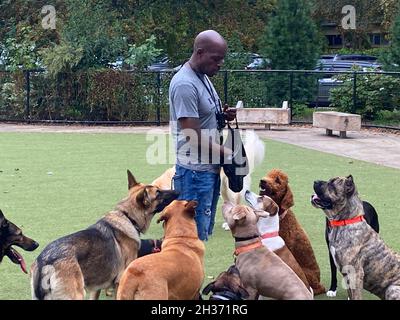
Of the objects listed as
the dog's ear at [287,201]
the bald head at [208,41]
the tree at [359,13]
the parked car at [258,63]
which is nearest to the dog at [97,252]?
the dog's ear at [287,201]

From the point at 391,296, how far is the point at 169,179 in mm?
3466

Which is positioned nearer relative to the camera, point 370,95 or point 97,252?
point 97,252

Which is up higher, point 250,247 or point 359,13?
point 359,13

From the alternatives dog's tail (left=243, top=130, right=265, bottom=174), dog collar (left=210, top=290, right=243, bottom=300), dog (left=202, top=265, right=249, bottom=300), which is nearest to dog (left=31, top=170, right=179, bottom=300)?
dog (left=202, top=265, right=249, bottom=300)

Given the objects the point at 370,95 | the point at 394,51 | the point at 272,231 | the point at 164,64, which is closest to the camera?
the point at 272,231

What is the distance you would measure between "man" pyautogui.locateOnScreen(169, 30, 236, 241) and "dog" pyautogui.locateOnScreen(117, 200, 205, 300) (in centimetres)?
39

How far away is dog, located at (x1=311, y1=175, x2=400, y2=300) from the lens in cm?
742

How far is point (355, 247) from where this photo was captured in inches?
296

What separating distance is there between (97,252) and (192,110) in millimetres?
1418

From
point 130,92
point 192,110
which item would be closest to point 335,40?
point 130,92

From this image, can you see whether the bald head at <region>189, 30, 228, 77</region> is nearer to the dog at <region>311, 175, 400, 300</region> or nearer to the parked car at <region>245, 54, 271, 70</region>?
the dog at <region>311, 175, 400, 300</region>

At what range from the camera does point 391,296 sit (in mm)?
7316

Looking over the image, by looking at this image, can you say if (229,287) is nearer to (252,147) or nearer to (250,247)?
(250,247)

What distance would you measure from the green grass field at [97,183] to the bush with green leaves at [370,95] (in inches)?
191
